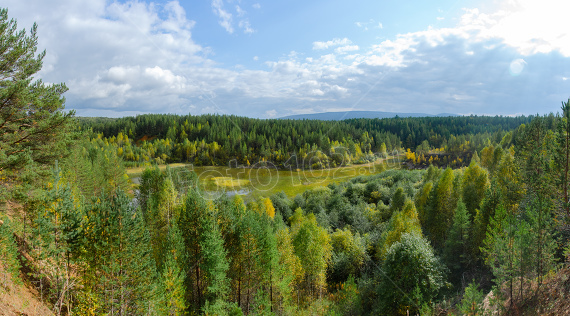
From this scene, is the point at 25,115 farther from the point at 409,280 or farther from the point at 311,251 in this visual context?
the point at 409,280

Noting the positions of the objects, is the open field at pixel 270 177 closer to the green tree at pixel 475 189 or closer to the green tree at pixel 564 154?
the green tree at pixel 475 189

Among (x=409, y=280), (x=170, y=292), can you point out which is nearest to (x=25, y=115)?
(x=170, y=292)

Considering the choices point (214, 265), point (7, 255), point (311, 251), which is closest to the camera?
point (7, 255)

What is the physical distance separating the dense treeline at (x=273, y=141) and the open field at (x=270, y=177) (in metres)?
5.19

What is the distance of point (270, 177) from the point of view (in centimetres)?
10725

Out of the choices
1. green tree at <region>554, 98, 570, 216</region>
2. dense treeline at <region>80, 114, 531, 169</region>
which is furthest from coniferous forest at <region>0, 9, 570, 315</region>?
dense treeline at <region>80, 114, 531, 169</region>

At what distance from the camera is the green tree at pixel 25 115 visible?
666 inches

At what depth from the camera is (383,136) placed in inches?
5650

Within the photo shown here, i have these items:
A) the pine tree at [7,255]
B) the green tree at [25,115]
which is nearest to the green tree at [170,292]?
the pine tree at [7,255]

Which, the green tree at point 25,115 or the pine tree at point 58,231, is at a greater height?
the green tree at point 25,115

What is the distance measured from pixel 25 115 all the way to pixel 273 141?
108731 mm

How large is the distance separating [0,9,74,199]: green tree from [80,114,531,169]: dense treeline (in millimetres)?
96107

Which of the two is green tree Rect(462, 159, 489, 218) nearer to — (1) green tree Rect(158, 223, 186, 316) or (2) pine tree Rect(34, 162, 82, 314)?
(1) green tree Rect(158, 223, 186, 316)

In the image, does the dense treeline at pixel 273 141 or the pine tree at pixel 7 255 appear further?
the dense treeline at pixel 273 141
